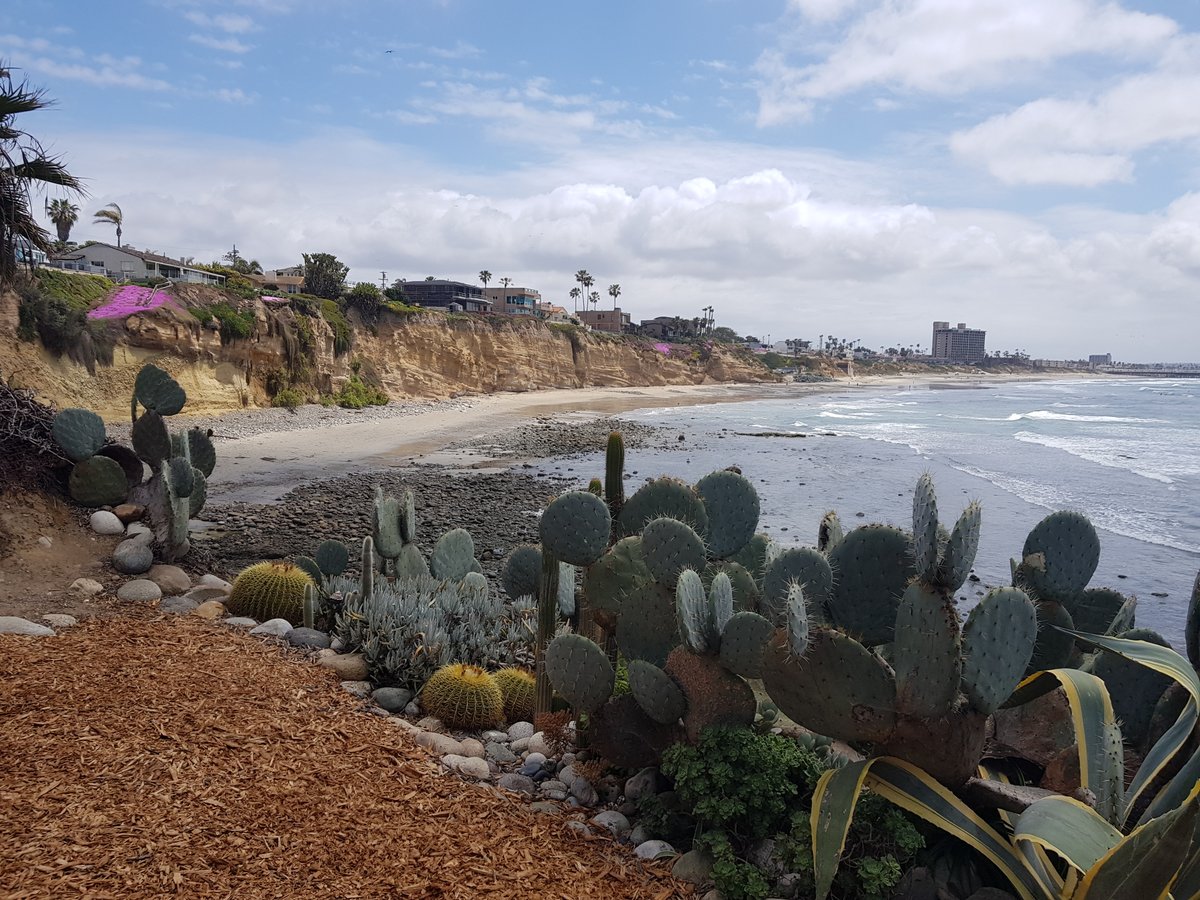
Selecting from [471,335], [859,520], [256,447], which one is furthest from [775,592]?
[471,335]

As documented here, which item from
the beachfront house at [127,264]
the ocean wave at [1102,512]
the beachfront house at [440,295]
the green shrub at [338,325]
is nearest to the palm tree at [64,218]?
the beachfront house at [127,264]

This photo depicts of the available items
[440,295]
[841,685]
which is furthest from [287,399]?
[440,295]

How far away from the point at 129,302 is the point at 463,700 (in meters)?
27.2

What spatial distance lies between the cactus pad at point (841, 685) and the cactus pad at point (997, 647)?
1.03 feet

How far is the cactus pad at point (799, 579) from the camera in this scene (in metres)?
3.64

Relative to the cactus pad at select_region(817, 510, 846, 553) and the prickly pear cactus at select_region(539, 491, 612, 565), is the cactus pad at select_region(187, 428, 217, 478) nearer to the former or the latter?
the prickly pear cactus at select_region(539, 491, 612, 565)

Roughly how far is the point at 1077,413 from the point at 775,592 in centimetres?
6143

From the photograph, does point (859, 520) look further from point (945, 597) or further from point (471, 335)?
point (471, 335)

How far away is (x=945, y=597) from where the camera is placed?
3094mm

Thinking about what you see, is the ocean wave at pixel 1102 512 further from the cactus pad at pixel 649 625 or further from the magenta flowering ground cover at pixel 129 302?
the magenta flowering ground cover at pixel 129 302

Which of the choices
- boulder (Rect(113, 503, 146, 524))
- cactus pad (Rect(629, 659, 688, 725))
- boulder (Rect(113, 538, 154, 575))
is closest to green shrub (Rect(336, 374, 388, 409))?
boulder (Rect(113, 503, 146, 524))

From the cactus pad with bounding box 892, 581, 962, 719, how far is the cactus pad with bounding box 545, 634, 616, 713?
59.2 inches

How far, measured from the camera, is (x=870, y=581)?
381 centimetres

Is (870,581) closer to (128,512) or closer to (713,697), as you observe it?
(713,697)
